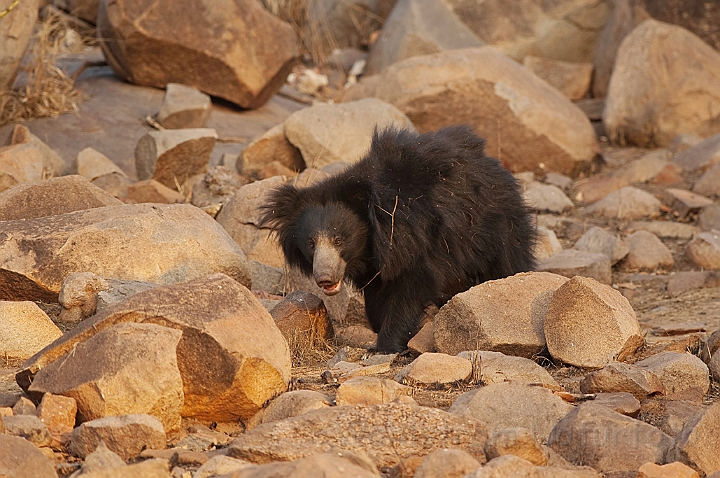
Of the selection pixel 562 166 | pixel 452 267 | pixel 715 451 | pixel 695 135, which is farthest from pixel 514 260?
pixel 695 135

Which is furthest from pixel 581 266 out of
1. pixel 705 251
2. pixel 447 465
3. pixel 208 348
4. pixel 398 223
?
pixel 447 465

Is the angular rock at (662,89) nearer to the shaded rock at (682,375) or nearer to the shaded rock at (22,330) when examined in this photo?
the shaded rock at (682,375)

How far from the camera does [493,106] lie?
8117 mm

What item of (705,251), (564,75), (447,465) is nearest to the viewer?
(447,465)

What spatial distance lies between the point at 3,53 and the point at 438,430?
5.33 m

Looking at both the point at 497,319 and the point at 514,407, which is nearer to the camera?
the point at 514,407

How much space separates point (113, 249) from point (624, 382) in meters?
2.35

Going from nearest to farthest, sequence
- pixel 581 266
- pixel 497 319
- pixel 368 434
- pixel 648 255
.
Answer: pixel 368 434
pixel 497 319
pixel 581 266
pixel 648 255

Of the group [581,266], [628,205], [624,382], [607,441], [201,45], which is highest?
[607,441]

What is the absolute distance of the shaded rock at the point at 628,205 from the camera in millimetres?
7266

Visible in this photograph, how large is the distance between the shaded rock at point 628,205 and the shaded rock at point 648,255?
876 millimetres

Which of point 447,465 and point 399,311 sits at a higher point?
point 447,465

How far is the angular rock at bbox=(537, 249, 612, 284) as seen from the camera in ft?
18.1

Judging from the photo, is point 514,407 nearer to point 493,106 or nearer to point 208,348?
point 208,348
